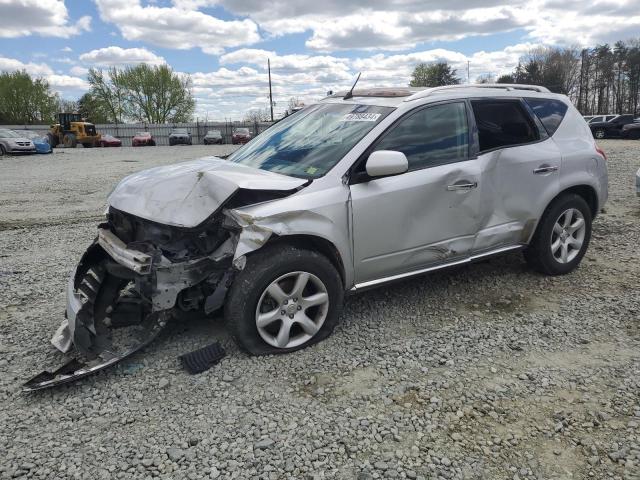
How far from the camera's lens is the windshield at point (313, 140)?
3.72m

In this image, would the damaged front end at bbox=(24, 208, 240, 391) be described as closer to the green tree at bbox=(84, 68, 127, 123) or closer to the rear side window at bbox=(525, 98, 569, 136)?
the rear side window at bbox=(525, 98, 569, 136)

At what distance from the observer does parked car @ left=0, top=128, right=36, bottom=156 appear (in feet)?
74.6

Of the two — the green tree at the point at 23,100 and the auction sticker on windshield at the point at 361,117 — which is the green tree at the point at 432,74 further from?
the auction sticker on windshield at the point at 361,117

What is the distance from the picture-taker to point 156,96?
227 ft

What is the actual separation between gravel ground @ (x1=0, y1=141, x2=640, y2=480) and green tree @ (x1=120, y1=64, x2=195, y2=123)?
230 ft

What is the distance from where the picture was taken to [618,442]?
2602 mm

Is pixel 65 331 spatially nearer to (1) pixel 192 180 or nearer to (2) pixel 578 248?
(1) pixel 192 180

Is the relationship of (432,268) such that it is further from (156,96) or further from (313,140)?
(156,96)

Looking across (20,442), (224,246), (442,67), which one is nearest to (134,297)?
(224,246)

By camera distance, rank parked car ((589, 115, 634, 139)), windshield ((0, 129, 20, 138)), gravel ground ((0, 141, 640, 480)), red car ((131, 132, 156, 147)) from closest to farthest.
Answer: gravel ground ((0, 141, 640, 480))
windshield ((0, 129, 20, 138))
parked car ((589, 115, 634, 139))
red car ((131, 132, 156, 147))

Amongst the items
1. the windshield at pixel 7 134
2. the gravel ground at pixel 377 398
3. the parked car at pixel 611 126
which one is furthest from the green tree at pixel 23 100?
the gravel ground at pixel 377 398

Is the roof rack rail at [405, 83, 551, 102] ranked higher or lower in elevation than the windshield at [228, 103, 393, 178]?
higher

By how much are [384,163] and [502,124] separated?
1.56 metres

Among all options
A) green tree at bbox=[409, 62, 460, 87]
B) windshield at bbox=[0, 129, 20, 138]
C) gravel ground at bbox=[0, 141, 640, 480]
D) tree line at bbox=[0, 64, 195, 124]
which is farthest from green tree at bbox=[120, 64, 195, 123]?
gravel ground at bbox=[0, 141, 640, 480]
